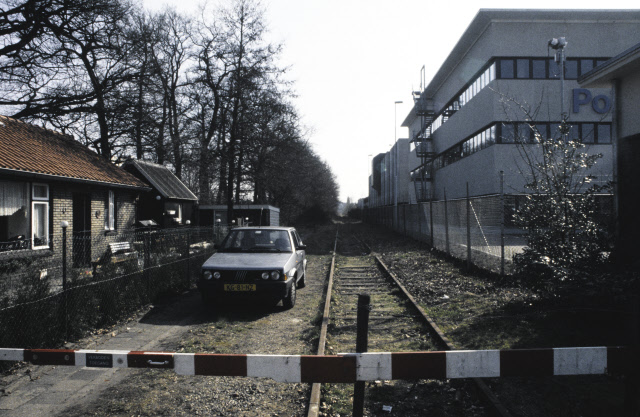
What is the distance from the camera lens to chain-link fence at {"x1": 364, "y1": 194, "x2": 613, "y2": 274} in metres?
10.5

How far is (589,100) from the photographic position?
84.7ft

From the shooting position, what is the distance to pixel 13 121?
52.8 ft

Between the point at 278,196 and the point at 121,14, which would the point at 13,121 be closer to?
the point at 121,14

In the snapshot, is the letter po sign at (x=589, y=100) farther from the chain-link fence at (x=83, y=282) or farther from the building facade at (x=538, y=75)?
the chain-link fence at (x=83, y=282)

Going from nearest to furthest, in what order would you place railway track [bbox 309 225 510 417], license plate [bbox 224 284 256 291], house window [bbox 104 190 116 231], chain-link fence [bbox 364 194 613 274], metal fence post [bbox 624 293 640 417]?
metal fence post [bbox 624 293 640 417], railway track [bbox 309 225 510 417], license plate [bbox 224 284 256 291], chain-link fence [bbox 364 194 613 274], house window [bbox 104 190 116 231]

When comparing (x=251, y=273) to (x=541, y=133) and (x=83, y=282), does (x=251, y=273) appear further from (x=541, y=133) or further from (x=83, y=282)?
(x=541, y=133)

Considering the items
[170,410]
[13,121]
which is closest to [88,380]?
[170,410]

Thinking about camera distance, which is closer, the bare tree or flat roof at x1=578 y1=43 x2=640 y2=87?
flat roof at x1=578 y1=43 x2=640 y2=87

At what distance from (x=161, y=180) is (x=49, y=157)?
1114cm

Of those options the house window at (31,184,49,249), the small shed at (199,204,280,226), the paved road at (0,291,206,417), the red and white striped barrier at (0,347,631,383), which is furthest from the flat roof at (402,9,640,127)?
the red and white striped barrier at (0,347,631,383)

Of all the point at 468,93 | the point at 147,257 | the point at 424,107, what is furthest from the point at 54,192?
the point at 424,107

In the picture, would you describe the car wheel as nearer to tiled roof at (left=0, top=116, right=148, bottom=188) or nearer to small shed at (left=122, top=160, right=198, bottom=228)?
tiled roof at (left=0, top=116, right=148, bottom=188)

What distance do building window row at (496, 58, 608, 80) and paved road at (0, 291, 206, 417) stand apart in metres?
24.5

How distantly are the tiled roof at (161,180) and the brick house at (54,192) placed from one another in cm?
454
